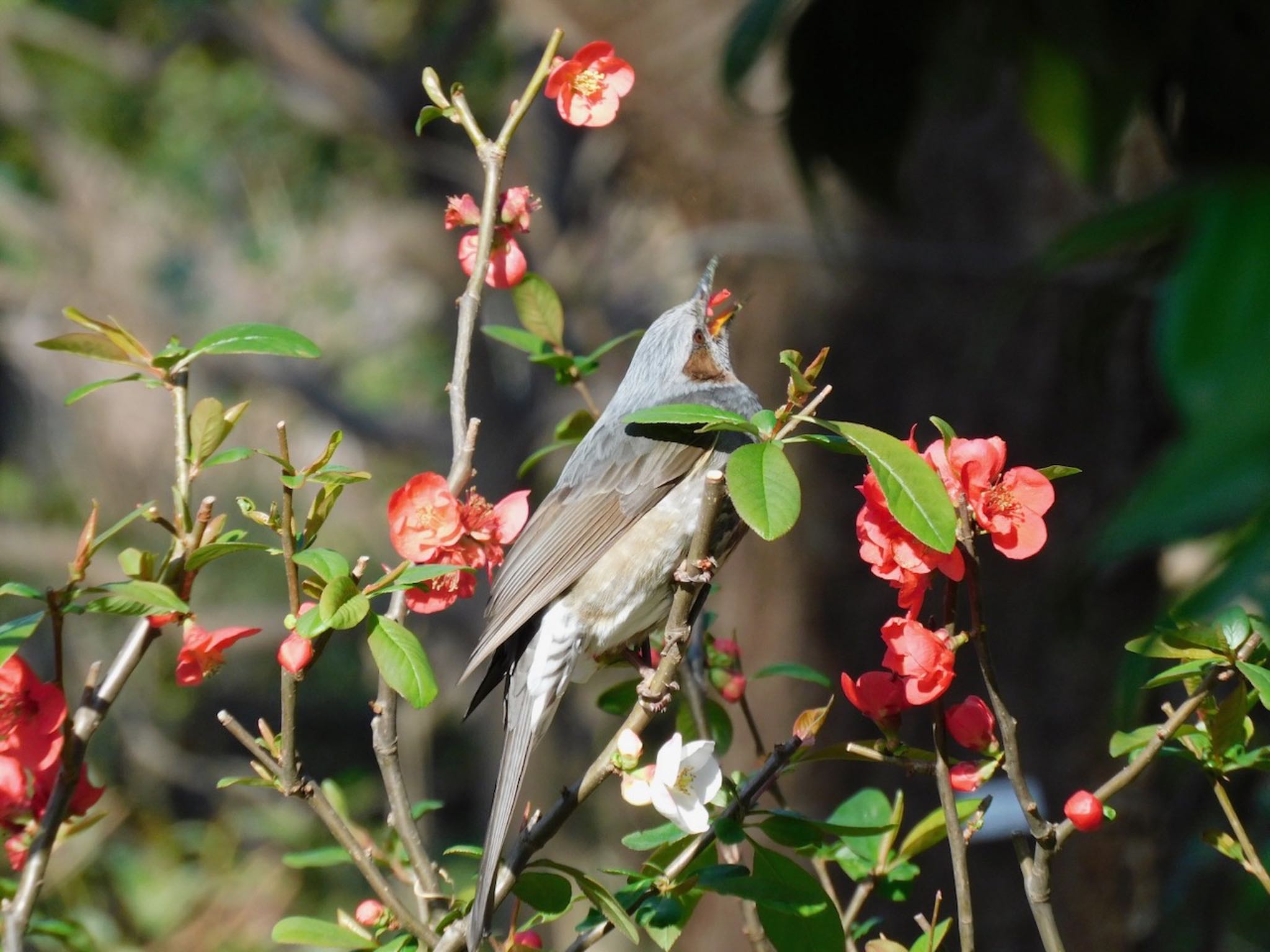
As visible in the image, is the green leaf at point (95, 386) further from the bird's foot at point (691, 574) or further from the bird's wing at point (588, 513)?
the bird's wing at point (588, 513)

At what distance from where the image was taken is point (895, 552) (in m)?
1.39

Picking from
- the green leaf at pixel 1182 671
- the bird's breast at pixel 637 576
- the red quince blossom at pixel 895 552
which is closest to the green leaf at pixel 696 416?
the red quince blossom at pixel 895 552

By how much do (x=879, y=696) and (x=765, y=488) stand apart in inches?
13.7

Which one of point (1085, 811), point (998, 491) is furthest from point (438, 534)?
point (1085, 811)

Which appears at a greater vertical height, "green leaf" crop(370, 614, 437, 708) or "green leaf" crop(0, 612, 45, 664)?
"green leaf" crop(0, 612, 45, 664)

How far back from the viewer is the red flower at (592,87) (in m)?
1.79

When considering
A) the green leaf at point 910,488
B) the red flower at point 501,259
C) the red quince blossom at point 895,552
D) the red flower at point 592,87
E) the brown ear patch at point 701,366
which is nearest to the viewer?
the green leaf at point 910,488

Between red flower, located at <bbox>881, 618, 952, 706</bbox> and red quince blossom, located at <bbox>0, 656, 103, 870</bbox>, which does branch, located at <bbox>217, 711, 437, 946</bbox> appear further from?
red flower, located at <bbox>881, 618, 952, 706</bbox>

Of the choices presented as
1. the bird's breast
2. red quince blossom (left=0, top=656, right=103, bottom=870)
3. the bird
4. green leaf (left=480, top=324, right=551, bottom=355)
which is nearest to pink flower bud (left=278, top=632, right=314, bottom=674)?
red quince blossom (left=0, top=656, right=103, bottom=870)

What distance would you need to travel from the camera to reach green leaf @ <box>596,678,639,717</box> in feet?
6.55

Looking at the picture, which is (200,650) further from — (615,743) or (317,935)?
(615,743)

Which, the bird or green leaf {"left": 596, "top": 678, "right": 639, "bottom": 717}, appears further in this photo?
the bird

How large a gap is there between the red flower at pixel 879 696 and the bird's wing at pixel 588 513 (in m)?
1.01

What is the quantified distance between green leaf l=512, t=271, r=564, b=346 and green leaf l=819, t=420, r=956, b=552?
2.74ft
